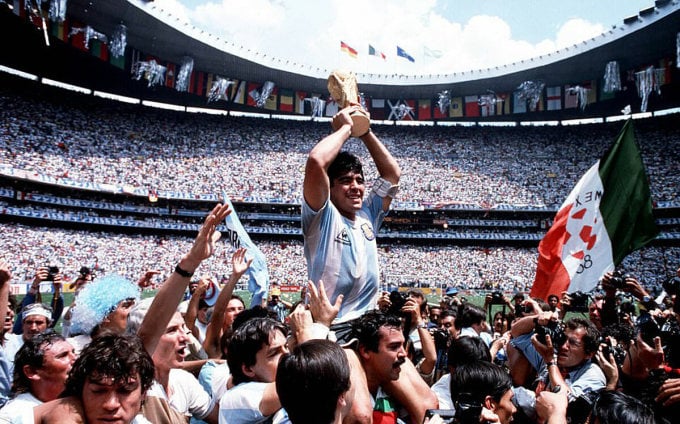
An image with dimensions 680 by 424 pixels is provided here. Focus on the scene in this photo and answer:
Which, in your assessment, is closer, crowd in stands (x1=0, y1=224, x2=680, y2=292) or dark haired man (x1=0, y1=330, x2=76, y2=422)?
dark haired man (x1=0, y1=330, x2=76, y2=422)

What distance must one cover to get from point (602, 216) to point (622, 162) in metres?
0.83

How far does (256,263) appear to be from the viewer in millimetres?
7270

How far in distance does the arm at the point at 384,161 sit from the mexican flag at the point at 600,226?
4363 millimetres

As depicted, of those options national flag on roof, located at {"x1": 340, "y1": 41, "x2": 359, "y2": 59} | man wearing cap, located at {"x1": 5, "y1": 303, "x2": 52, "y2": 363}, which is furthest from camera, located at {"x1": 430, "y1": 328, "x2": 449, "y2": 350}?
national flag on roof, located at {"x1": 340, "y1": 41, "x2": 359, "y2": 59}

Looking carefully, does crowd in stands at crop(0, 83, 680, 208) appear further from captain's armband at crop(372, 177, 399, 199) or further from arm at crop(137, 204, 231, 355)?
arm at crop(137, 204, 231, 355)

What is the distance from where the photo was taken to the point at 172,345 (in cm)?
281

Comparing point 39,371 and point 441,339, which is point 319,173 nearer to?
point 39,371

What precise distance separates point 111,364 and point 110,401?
141 mm

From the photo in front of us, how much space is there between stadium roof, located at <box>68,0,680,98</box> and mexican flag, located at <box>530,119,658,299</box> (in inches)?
1139

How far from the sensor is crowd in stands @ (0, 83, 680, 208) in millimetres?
36750

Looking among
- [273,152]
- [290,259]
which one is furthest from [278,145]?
[290,259]

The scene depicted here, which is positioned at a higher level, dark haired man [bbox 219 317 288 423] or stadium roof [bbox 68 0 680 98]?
stadium roof [bbox 68 0 680 98]

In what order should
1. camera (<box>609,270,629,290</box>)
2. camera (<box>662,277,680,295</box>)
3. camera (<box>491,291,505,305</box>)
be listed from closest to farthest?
camera (<box>662,277,680,295</box>), camera (<box>609,270,629,290</box>), camera (<box>491,291,505,305</box>)

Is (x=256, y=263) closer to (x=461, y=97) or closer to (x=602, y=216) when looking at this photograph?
(x=602, y=216)
